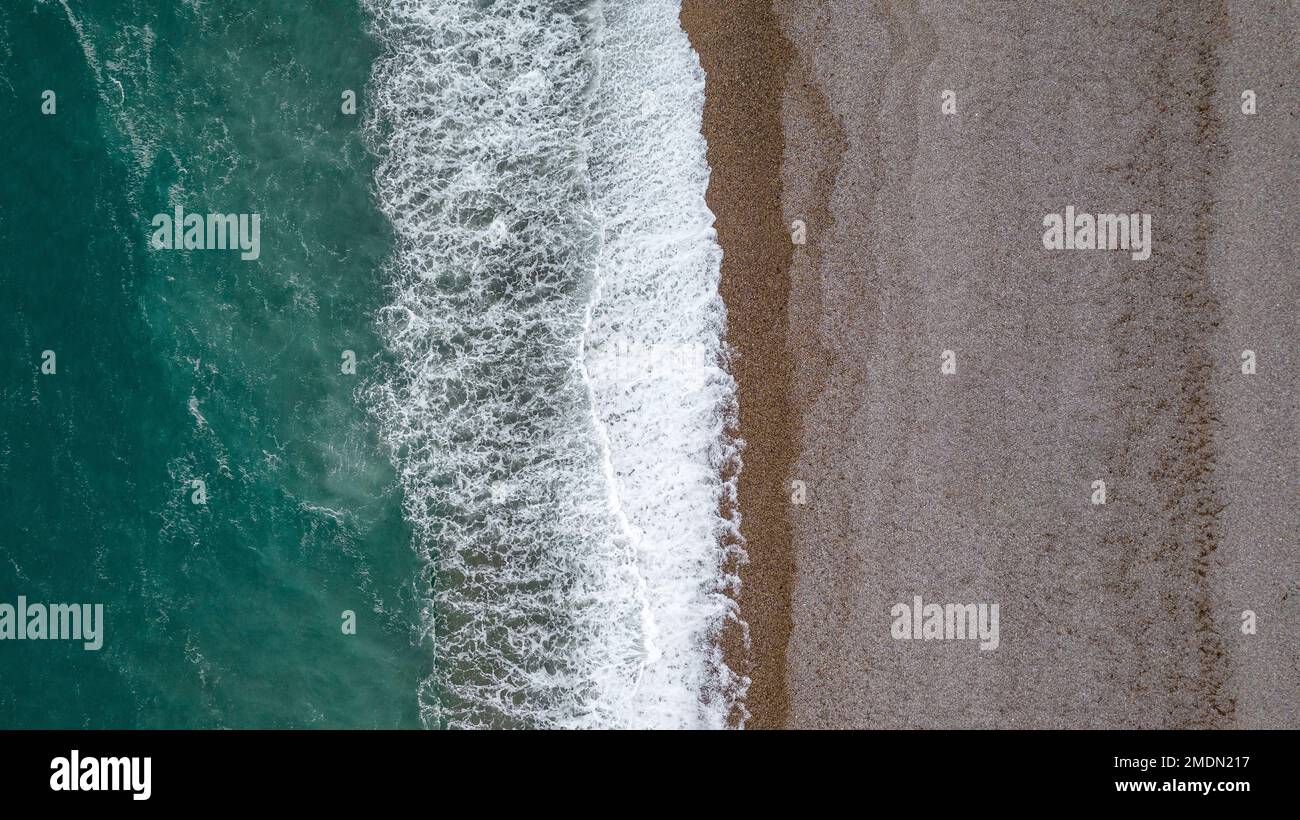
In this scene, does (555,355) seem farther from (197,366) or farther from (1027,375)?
(1027,375)

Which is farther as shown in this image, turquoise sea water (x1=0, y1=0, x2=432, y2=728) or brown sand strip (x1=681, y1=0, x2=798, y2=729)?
turquoise sea water (x1=0, y1=0, x2=432, y2=728)

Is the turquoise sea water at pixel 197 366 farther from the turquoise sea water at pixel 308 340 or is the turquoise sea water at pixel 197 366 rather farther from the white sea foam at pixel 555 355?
the white sea foam at pixel 555 355

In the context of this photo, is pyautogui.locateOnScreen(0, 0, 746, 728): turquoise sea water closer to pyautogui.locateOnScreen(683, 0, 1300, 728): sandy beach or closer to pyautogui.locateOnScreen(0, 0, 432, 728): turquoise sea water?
pyautogui.locateOnScreen(0, 0, 432, 728): turquoise sea water

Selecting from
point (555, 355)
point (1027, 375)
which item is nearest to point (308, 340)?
point (555, 355)

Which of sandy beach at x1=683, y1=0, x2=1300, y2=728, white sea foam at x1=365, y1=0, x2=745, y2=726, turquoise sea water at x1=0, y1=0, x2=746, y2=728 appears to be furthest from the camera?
turquoise sea water at x1=0, y1=0, x2=746, y2=728

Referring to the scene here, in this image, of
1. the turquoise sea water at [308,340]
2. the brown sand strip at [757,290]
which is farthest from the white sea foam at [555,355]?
the brown sand strip at [757,290]

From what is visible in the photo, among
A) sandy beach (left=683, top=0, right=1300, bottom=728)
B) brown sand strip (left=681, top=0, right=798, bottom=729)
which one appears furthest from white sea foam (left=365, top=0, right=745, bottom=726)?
sandy beach (left=683, top=0, right=1300, bottom=728)
